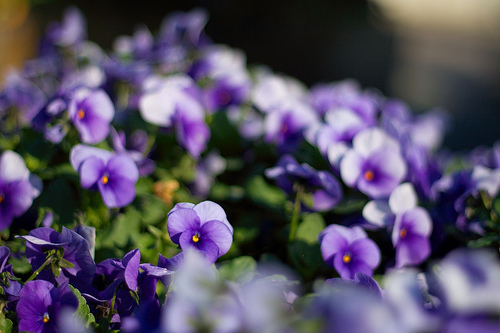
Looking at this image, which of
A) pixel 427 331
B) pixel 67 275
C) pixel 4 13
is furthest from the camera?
pixel 4 13

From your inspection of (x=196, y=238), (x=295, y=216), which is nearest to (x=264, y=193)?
(x=295, y=216)

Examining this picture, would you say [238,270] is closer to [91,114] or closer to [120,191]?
[120,191]

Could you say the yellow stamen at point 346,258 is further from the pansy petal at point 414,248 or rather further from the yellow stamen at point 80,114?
the yellow stamen at point 80,114

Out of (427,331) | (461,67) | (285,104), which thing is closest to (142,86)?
(285,104)

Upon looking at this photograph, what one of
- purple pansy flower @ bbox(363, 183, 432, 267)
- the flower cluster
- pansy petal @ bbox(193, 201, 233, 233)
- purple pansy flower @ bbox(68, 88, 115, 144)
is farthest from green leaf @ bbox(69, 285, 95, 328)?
purple pansy flower @ bbox(363, 183, 432, 267)

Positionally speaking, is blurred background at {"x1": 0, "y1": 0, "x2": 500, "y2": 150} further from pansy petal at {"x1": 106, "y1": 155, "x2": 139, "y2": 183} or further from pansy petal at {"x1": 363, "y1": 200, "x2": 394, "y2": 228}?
pansy petal at {"x1": 363, "y1": 200, "x2": 394, "y2": 228}

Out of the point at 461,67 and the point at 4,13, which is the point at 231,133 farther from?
the point at 461,67
